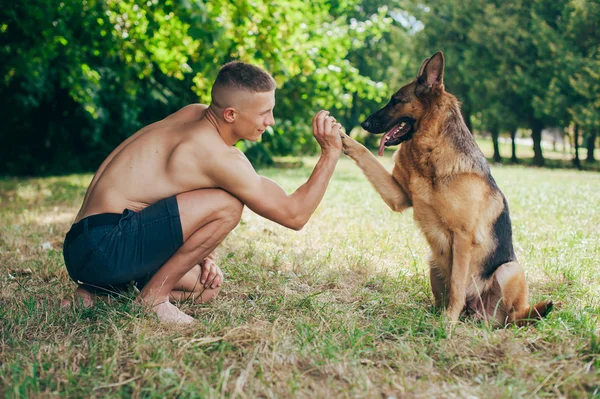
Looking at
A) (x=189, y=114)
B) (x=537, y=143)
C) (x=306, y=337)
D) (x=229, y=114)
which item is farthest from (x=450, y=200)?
(x=537, y=143)

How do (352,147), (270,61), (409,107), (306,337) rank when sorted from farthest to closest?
1. (270,61)
2. (352,147)
3. (409,107)
4. (306,337)

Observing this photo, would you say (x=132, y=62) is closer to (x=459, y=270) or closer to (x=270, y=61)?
(x=270, y=61)

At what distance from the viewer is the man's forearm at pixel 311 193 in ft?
11.4

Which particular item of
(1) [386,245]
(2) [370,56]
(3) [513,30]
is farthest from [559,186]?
(2) [370,56]

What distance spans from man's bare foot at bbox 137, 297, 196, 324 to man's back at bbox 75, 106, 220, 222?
63 centimetres

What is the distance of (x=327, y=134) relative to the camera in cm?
366

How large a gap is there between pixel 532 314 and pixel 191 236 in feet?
7.32

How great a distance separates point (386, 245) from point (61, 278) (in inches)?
120

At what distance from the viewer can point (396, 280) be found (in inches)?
169

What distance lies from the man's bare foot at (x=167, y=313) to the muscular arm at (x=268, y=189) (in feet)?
2.63

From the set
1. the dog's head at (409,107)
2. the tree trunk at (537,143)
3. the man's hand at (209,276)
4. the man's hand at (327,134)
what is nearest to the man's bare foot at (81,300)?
the man's hand at (209,276)

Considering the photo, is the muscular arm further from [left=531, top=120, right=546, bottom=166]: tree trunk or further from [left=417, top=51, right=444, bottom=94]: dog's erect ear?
[left=531, top=120, right=546, bottom=166]: tree trunk

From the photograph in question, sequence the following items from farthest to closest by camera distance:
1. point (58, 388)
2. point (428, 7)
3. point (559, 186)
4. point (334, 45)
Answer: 1. point (428, 7)
2. point (334, 45)
3. point (559, 186)
4. point (58, 388)

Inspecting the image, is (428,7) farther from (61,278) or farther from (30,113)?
(61,278)
